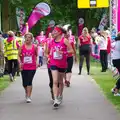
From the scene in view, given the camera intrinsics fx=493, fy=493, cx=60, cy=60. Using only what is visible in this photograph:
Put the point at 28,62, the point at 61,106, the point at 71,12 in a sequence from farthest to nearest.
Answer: the point at 71,12 → the point at 28,62 → the point at 61,106

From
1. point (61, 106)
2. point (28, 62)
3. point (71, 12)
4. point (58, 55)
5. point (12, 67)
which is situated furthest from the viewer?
point (71, 12)

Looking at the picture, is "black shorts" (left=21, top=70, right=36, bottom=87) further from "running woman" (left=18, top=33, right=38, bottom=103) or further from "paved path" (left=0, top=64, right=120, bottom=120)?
"paved path" (left=0, top=64, right=120, bottom=120)

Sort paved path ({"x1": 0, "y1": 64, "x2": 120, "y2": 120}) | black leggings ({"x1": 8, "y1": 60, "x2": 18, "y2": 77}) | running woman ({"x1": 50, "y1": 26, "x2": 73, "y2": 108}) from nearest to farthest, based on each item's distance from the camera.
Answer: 1. paved path ({"x1": 0, "y1": 64, "x2": 120, "y2": 120})
2. running woman ({"x1": 50, "y1": 26, "x2": 73, "y2": 108})
3. black leggings ({"x1": 8, "y1": 60, "x2": 18, "y2": 77})

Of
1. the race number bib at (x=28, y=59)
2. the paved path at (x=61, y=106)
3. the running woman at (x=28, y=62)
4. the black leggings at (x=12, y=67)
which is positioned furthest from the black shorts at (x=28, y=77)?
the black leggings at (x=12, y=67)

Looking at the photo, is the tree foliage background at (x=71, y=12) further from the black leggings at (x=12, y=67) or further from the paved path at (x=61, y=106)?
the paved path at (x=61, y=106)

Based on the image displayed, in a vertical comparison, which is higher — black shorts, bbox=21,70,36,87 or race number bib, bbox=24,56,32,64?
race number bib, bbox=24,56,32,64

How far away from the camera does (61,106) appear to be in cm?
1126

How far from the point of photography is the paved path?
987 cm

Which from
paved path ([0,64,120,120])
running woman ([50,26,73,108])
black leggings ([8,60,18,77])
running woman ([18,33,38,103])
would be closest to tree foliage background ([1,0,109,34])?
black leggings ([8,60,18,77])

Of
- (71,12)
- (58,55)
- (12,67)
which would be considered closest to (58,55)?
(58,55)

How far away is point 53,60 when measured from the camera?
438 inches

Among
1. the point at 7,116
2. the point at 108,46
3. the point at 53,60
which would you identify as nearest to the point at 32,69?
the point at 53,60

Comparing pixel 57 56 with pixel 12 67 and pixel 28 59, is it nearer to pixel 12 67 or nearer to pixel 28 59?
pixel 28 59

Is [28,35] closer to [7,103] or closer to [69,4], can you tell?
[7,103]
